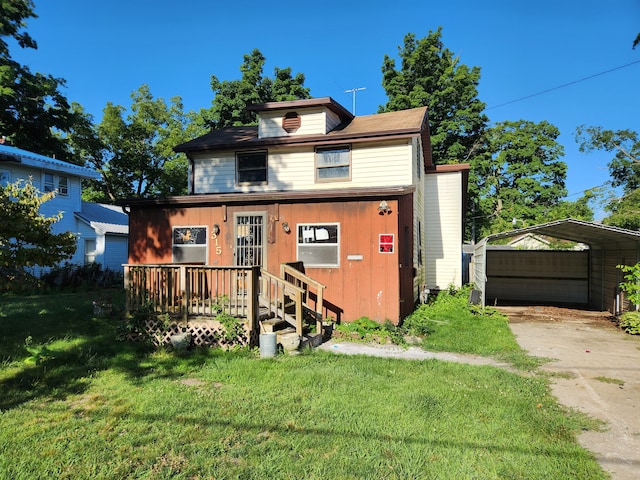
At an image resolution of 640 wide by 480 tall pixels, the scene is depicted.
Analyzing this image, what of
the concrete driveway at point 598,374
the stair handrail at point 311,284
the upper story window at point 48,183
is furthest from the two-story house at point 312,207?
the upper story window at point 48,183

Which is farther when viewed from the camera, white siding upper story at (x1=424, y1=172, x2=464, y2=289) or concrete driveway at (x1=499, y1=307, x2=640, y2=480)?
white siding upper story at (x1=424, y1=172, x2=464, y2=289)

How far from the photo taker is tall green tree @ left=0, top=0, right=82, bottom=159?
21.2m

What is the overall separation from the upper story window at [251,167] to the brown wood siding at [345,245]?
2.74 meters

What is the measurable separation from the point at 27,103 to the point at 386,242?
2387 centimetres

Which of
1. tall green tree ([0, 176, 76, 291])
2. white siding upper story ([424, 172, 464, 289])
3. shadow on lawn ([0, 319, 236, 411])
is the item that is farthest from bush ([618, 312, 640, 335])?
tall green tree ([0, 176, 76, 291])

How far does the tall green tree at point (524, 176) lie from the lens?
34844mm

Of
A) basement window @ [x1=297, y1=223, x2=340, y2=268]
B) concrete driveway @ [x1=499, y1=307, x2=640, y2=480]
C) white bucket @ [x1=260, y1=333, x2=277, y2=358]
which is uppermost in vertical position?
basement window @ [x1=297, y1=223, x2=340, y2=268]

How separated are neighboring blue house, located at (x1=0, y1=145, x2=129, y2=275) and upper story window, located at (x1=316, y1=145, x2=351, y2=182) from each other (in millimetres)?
11624

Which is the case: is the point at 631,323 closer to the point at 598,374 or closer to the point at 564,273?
the point at 598,374

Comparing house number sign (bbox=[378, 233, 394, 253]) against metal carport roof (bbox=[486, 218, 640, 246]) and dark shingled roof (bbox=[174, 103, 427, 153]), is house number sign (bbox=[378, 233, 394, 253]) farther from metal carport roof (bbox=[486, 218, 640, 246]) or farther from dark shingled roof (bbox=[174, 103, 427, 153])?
dark shingled roof (bbox=[174, 103, 427, 153])

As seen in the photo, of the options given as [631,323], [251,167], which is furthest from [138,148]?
[631,323]

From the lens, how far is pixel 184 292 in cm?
768

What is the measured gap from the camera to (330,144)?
12.3 m

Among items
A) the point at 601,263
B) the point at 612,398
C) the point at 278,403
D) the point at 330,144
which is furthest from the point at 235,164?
the point at 601,263
